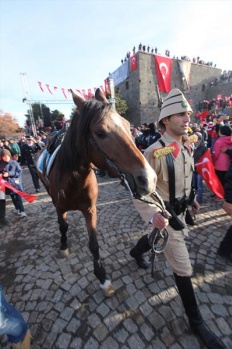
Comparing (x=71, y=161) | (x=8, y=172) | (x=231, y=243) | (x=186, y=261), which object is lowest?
(x=231, y=243)

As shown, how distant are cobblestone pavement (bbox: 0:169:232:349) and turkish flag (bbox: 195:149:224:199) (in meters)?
0.73

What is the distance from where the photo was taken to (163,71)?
2795 cm

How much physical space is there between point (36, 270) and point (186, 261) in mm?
2532

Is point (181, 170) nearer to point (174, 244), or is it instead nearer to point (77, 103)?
point (174, 244)

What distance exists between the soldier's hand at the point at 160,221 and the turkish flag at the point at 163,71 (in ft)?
102

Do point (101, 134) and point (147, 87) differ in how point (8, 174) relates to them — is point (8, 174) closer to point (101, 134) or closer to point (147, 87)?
point (101, 134)

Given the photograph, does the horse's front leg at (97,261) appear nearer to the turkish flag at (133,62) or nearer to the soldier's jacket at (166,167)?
the soldier's jacket at (166,167)

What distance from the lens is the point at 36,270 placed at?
3.01m

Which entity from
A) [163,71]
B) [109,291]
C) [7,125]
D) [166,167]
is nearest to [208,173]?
[166,167]

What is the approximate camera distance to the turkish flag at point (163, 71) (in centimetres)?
2747

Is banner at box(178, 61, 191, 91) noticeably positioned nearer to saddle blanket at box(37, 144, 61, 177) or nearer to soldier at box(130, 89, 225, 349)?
saddle blanket at box(37, 144, 61, 177)

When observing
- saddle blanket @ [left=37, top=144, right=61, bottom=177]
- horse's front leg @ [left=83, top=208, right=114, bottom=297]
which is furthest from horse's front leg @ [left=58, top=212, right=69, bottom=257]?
saddle blanket @ [left=37, top=144, right=61, bottom=177]

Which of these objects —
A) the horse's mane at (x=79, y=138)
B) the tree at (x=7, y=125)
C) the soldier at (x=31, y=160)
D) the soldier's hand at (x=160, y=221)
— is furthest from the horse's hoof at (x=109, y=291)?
the tree at (x=7, y=125)

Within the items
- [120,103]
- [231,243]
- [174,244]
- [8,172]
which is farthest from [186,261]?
[120,103]
